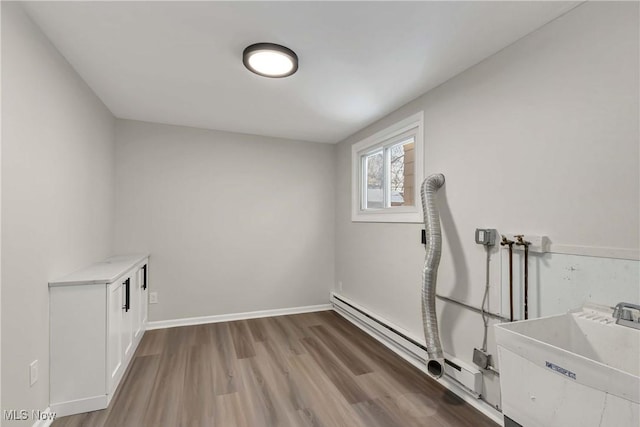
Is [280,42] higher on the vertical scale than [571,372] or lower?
higher

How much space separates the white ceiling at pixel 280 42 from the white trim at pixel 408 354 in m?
2.19

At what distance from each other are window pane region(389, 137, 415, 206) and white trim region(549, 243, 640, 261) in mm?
1289

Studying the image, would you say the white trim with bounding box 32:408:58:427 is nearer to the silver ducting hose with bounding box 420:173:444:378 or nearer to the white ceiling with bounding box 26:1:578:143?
the white ceiling with bounding box 26:1:578:143

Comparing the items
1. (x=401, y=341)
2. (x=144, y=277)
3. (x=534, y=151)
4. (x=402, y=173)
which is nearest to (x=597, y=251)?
(x=534, y=151)

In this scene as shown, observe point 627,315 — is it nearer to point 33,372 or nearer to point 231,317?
point 33,372

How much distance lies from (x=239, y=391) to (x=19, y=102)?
220cm

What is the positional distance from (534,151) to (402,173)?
1.36m

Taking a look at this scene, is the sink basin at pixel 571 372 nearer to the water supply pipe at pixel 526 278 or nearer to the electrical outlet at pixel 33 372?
the water supply pipe at pixel 526 278

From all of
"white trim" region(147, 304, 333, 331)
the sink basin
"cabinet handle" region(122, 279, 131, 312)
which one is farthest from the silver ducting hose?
"cabinet handle" region(122, 279, 131, 312)

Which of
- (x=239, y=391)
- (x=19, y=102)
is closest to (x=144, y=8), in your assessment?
(x=19, y=102)

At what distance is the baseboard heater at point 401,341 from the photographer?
1902 millimetres

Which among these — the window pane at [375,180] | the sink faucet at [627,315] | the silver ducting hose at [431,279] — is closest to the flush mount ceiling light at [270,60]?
the silver ducting hose at [431,279]

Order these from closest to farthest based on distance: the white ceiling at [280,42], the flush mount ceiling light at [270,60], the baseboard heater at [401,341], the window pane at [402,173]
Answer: the white ceiling at [280,42]
the flush mount ceiling light at [270,60]
the baseboard heater at [401,341]
the window pane at [402,173]

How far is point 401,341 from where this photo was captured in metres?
2.55
